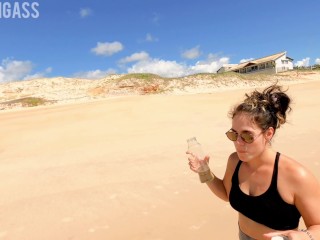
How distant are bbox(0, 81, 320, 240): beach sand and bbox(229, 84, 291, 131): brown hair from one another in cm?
260

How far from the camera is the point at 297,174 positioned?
191 cm

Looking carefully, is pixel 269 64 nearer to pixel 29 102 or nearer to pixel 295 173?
pixel 29 102

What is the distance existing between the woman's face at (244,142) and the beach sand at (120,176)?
249cm

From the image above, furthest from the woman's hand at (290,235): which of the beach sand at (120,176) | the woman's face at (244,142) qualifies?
the beach sand at (120,176)

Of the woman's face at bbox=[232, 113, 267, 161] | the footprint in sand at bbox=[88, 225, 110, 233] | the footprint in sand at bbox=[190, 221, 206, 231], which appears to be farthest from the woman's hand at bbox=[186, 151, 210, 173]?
the footprint in sand at bbox=[88, 225, 110, 233]

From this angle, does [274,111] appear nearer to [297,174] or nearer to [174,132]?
[297,174]

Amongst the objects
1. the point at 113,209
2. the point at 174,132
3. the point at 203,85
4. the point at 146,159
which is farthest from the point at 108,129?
the point at 203,85

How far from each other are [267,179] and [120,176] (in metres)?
4.90

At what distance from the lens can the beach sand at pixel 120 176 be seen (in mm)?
4746

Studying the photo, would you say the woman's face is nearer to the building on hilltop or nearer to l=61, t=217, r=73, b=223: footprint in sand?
l=61, t=217, r=73, b=223: footprint in sand

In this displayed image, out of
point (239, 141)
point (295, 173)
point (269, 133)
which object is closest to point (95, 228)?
point (239, 141)

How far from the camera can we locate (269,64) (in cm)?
6431

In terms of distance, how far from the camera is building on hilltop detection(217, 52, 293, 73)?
209ft

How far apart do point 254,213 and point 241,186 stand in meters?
0.18
